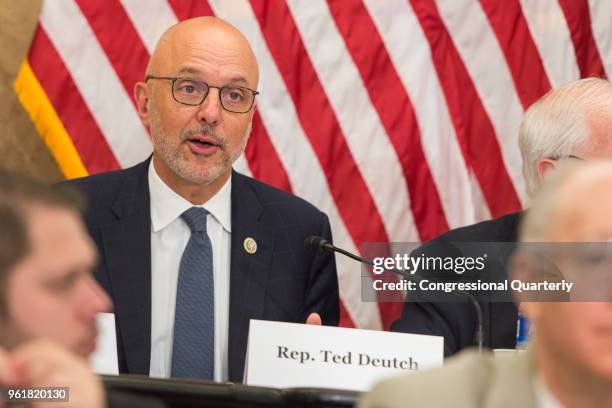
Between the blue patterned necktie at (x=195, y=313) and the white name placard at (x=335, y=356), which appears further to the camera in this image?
the blue patterned necktie at (x=195, y=313)

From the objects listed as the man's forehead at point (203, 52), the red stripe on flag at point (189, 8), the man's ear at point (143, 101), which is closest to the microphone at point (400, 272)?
the man's forehead at point (203, 52)

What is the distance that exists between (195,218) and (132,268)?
0.75 ft

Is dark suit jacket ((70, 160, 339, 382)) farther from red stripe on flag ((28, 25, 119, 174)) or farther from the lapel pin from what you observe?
red stripe on flag ((28, 25, 119, 174))

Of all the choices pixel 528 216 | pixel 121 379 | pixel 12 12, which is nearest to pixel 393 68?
pixel 12 12

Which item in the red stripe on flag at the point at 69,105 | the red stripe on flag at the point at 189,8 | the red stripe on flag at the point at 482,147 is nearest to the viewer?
the red stripe on flag at the point at 69,105

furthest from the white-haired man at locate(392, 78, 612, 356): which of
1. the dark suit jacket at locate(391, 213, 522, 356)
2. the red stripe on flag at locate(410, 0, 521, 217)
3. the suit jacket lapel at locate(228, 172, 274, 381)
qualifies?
the red stripe on flag at locate(410, 0, 521, 217)

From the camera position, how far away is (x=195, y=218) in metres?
3.01

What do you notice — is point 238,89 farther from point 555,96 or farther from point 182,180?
point 555,96

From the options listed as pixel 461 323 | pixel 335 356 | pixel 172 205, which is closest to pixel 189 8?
pixel 172 205

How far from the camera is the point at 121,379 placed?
186cm

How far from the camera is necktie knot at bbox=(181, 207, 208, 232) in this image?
300 cm

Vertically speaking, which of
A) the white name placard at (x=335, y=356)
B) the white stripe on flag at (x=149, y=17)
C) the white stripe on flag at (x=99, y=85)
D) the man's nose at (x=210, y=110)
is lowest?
the white name placard at (x=335, y=356)

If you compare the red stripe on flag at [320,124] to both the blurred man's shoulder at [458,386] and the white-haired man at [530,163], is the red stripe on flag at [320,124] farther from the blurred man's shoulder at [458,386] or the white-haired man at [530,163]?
the blurred man's shoulder at [458,386]

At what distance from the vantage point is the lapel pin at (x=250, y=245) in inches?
120
